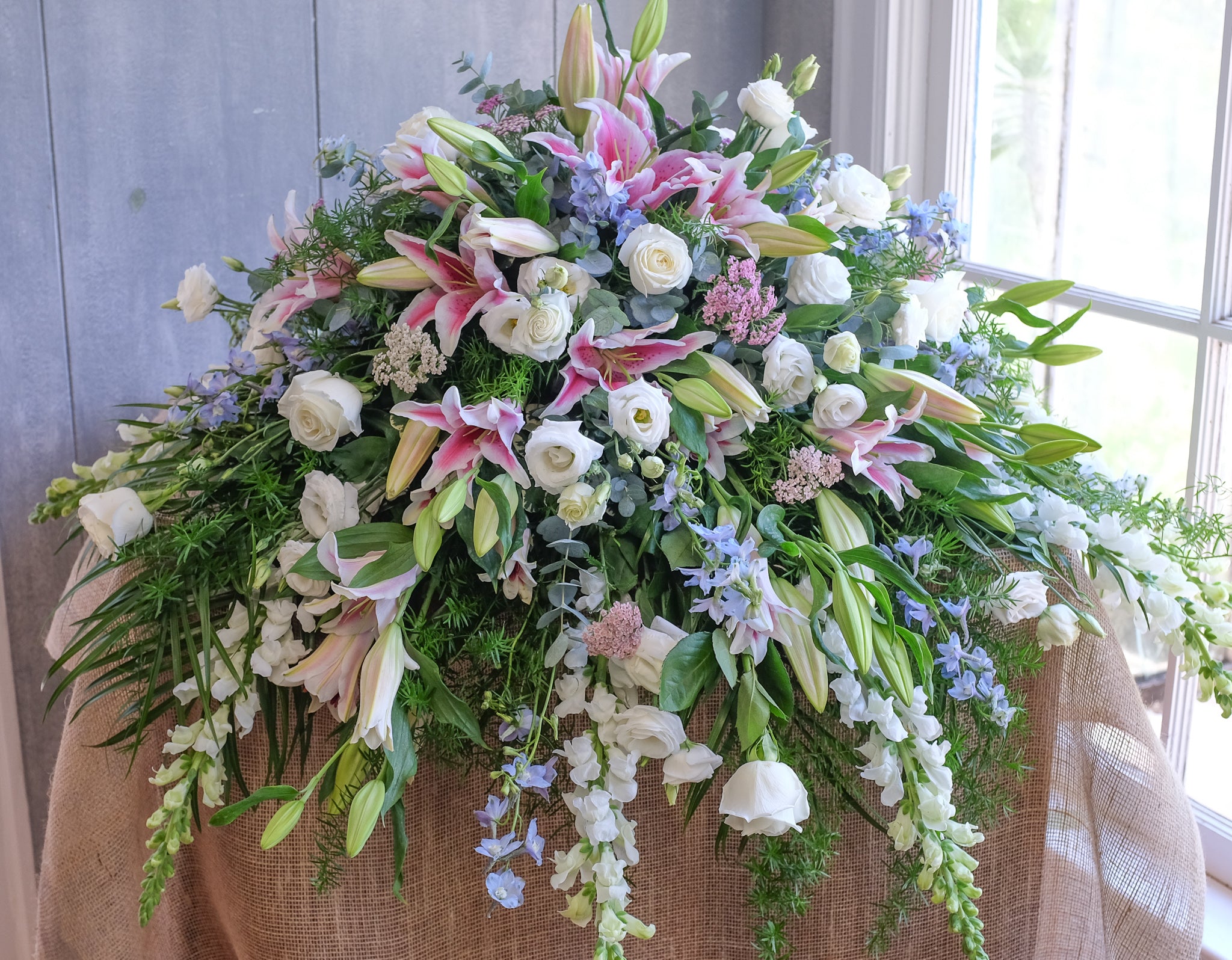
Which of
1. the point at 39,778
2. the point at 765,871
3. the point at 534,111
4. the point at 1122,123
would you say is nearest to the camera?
the point at 765,871

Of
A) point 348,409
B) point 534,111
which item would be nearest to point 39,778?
point 348,409

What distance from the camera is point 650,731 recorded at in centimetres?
60

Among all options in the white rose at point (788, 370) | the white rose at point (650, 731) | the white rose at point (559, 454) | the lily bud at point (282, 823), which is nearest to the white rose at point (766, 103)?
the white rose at point (788, 370)

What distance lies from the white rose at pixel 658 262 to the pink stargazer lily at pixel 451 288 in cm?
8

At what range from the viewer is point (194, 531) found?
Result: 0.68 metres

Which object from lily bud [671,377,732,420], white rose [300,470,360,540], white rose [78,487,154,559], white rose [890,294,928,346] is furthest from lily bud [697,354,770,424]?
white rose [78,487,154,559]

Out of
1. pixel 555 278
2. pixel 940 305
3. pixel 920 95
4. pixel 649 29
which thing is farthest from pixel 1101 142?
pixel 555 278

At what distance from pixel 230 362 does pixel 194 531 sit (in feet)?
0.45

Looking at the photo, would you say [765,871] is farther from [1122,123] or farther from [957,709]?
[1122,123]

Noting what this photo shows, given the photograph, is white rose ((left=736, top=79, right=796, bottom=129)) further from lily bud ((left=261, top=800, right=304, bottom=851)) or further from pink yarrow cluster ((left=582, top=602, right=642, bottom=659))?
lily bud ((left=261, top=800, right=304, bottom=851))

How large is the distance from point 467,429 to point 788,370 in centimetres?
20

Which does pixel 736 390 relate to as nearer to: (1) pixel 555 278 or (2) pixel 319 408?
(1) pixel 555 278

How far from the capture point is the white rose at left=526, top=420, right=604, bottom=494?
598mm

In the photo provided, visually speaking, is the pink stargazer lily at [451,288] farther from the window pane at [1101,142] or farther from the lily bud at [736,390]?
the window pane at [1101,142]
